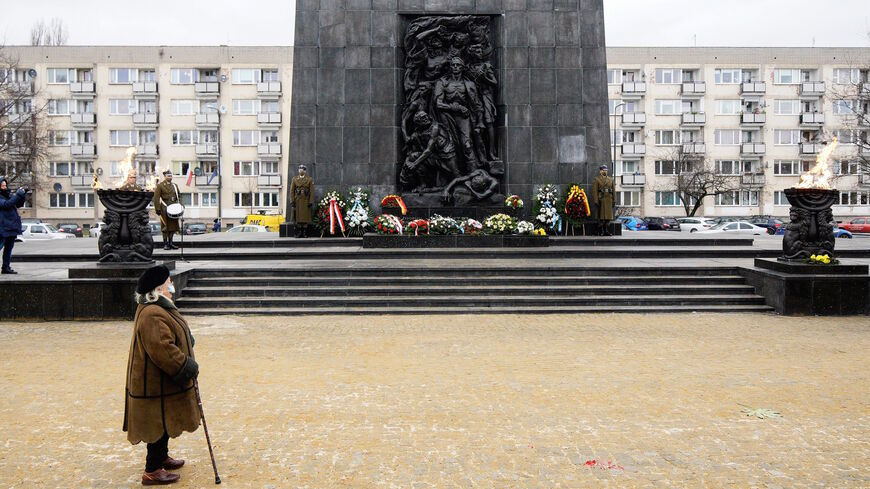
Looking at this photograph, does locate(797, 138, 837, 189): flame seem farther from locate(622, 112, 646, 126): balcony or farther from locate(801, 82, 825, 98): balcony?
locate(801, 82, 825, 98): balcony

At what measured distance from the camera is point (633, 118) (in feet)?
221

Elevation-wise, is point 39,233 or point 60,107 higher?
point 60,107

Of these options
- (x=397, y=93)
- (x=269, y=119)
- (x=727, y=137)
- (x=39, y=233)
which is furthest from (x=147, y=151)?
(x=727, y=137)

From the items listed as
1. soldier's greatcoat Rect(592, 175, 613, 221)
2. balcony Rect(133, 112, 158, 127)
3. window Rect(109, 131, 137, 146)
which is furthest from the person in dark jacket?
window Rect(109, 131, 137, 146)

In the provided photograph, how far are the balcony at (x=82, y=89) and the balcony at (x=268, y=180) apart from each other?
56.2 feet

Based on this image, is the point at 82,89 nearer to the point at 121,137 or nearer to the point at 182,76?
the point at 121,137

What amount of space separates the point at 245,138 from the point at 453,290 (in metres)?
53.7

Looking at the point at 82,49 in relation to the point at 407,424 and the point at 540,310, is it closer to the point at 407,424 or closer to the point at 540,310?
the point at 540,310

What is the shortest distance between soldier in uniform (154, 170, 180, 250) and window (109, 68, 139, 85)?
49467mm

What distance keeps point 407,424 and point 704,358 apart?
201 inches

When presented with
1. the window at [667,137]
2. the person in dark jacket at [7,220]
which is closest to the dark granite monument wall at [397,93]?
the person in dark jacket at [7,220]

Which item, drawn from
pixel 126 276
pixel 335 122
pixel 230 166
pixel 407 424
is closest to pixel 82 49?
pixel 230 166

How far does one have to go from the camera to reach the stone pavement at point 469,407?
5.88 m

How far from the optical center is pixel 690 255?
1973 cm
